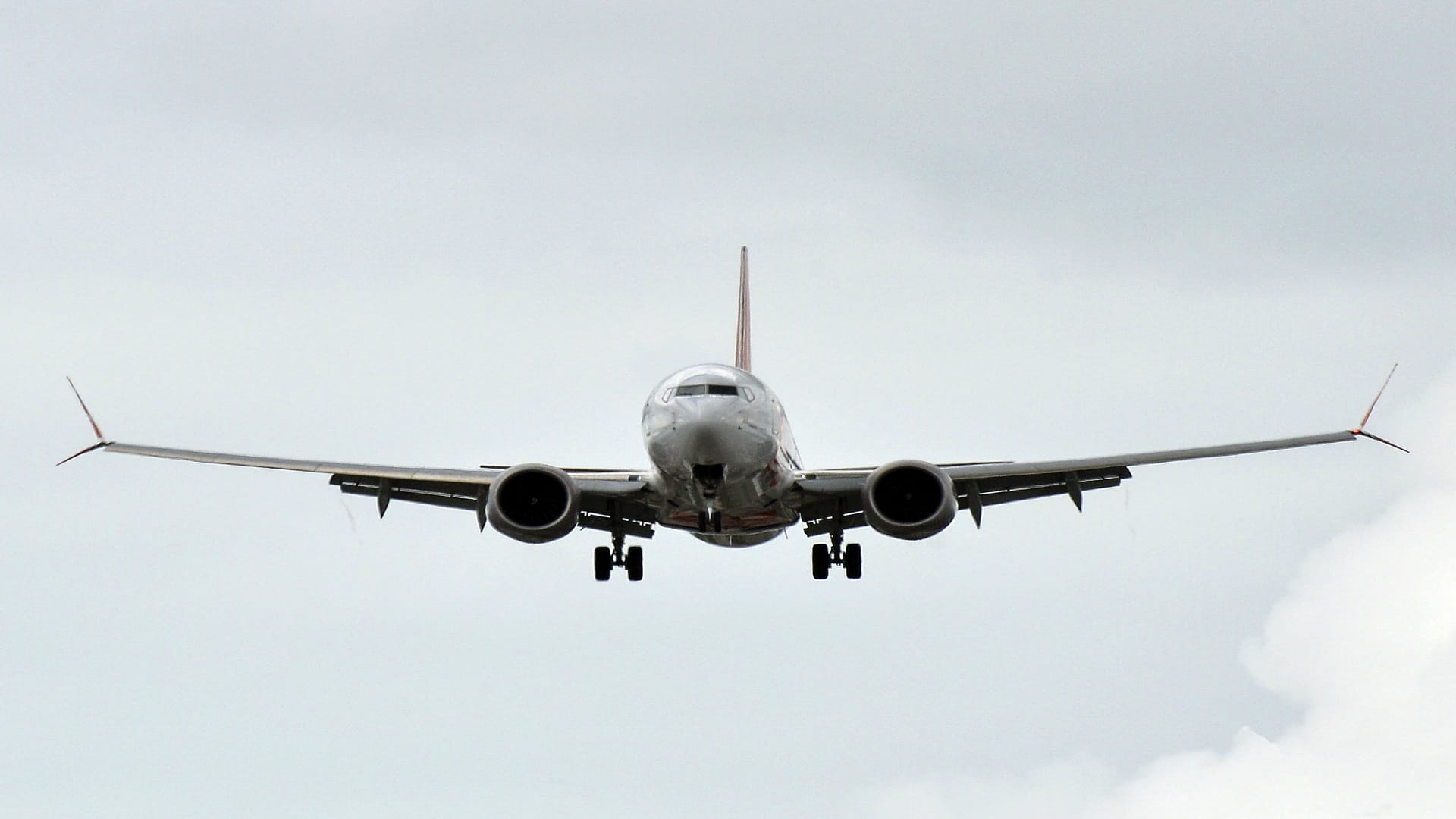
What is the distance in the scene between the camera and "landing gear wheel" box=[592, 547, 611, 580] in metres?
34.0

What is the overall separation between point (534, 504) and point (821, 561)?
7722 mm

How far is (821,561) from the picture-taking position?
1377 inches

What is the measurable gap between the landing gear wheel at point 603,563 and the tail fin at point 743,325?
12.2 metres

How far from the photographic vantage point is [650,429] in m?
28.9

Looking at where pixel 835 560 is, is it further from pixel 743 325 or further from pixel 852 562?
pixel 743 325

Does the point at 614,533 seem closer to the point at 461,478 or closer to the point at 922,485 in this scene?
the point at 461,478

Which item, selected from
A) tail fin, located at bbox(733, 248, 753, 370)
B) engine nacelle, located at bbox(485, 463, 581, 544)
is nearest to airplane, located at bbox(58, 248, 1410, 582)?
engine nacelle, located at bbox(485, 463, 581, 544)

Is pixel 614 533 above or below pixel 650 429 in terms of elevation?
below

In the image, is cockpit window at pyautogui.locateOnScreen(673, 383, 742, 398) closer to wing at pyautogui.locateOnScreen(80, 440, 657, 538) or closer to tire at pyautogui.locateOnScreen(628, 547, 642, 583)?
wing at pyautogui.locateOnScreen(80, 440, 657, 538)

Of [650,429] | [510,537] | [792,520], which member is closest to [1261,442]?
[792,520]

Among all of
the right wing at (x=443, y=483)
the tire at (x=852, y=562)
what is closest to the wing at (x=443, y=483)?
the right wing at (x=443, y=483)

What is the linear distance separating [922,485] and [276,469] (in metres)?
12.1

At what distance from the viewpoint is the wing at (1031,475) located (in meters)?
30.7

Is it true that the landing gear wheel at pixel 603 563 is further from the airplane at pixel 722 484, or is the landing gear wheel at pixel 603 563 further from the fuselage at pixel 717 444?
the fuselage at pixel 717 444
